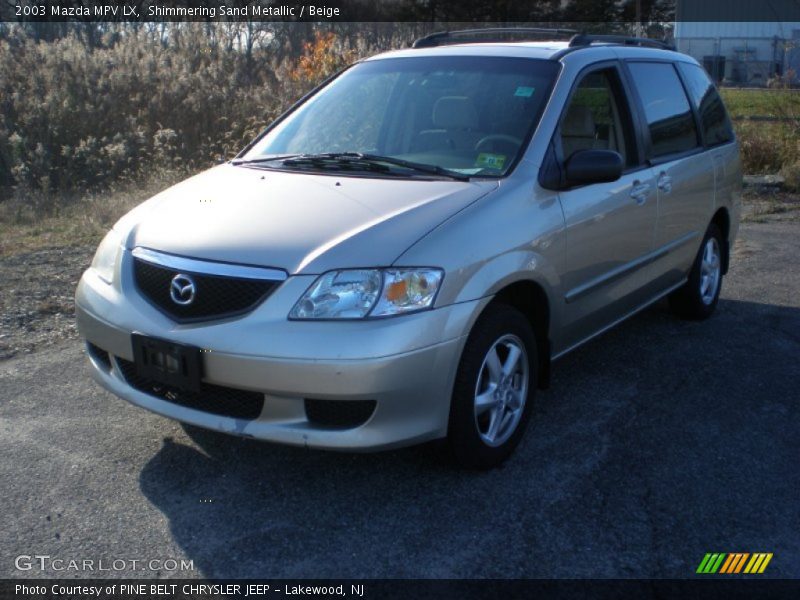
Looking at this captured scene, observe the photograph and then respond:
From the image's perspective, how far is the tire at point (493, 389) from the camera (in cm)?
361

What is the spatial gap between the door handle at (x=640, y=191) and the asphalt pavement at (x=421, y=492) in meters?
1.01

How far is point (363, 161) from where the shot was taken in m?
4.42

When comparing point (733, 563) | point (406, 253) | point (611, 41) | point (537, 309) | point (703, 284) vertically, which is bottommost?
point (733, 563)

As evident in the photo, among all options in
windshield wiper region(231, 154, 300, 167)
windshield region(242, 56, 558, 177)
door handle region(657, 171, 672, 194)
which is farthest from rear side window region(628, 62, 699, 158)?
windshield wiper region(231, 154, 300, 167)

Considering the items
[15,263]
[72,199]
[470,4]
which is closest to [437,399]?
[15,263]

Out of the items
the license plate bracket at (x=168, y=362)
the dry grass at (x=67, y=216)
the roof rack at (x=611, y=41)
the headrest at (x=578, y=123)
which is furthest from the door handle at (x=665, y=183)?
the dry grass at (x=67, y=216)

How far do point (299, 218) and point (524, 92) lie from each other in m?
1.48

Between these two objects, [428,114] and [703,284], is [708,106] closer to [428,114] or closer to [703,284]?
[703,284]

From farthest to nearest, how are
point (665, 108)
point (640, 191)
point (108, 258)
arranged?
point (665, 108) < point (640, 191) < point (108, 258)

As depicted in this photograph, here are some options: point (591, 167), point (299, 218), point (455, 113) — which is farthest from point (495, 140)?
point (299, 218)

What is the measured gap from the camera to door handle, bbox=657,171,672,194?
5.20m

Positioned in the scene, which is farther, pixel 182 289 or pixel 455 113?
pixel 455 113

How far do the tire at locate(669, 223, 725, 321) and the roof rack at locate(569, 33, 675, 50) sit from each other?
4.27ft

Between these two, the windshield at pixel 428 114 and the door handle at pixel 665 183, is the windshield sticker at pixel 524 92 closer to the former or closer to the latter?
the windshield at pixel 428 114
